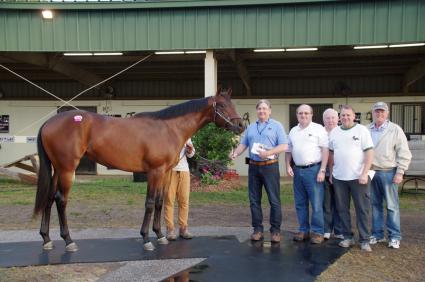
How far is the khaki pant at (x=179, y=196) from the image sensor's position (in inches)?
223

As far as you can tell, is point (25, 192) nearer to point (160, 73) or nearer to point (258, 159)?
point (160, 73)

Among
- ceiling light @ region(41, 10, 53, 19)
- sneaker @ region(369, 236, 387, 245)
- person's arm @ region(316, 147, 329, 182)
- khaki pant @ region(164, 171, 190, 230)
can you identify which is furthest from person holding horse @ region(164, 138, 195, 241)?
ceiling light @ region(41, 10, 53, 19)

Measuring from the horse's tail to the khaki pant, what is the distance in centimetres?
146

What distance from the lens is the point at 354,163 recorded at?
5070mm

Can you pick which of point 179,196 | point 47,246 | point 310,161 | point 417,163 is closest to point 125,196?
point 179,196

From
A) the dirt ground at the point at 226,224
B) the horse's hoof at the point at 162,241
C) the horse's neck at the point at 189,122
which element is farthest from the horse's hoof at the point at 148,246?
the horse's neck at the point at 189,122

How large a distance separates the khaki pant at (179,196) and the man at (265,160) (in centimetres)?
80

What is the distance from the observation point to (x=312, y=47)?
9.53 meters

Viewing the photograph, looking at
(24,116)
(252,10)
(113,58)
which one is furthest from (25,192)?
(252,10)

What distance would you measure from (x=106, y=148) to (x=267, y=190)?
80.2 inches

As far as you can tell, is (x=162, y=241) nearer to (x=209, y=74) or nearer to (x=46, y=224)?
(x=46, y=224)

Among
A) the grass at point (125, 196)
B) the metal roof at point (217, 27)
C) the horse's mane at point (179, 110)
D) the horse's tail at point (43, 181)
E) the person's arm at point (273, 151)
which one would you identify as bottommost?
the grass at point (125, 196)

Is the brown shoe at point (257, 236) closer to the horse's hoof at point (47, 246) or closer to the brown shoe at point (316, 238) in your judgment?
the brown shoe at point (316, 238)

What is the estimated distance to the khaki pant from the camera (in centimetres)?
567
